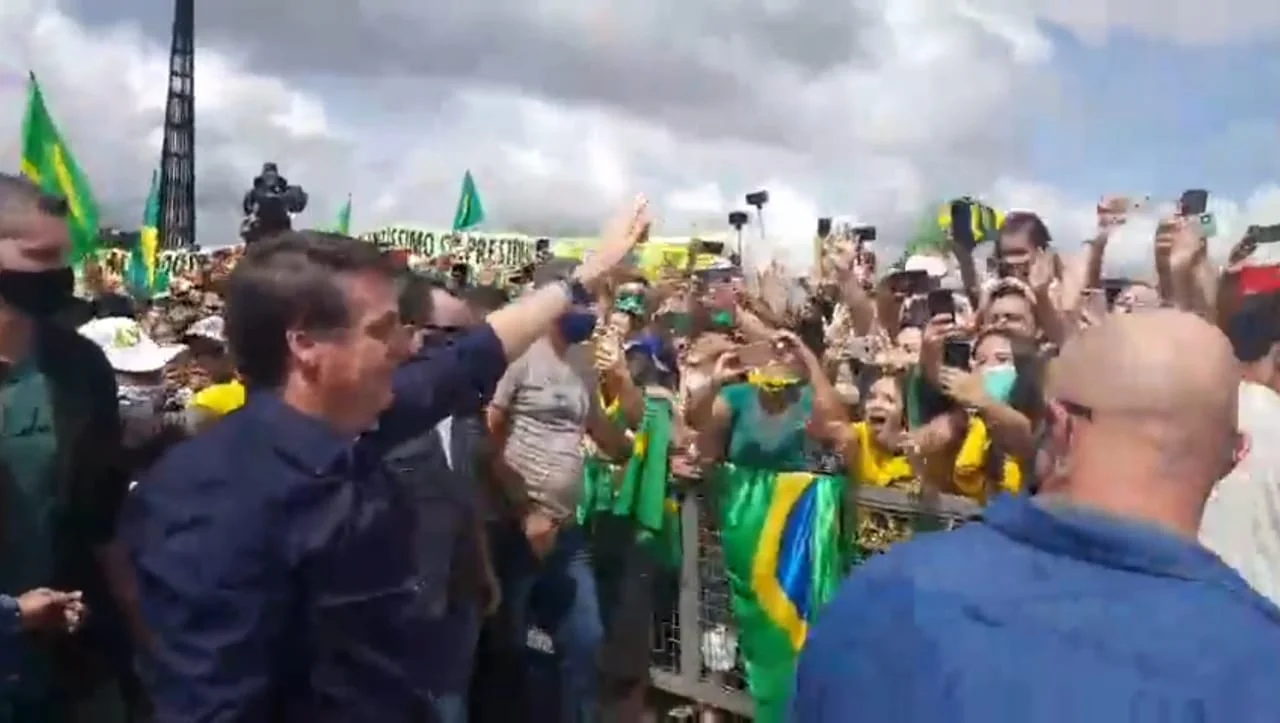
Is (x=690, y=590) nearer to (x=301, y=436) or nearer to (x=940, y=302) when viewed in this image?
(x=940, y=302)

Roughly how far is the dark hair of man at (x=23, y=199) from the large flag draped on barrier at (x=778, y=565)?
2.67m

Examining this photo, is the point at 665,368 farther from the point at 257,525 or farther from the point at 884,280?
the point at 257,525

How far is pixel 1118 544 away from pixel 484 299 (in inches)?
141

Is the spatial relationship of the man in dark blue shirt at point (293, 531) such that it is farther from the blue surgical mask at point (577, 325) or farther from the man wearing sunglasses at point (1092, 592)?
the blue surgical mask at point (577, 325)

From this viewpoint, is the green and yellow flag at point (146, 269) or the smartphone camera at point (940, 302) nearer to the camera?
the smartphone camera at point (940, 302)

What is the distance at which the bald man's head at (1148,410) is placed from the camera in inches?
75.9

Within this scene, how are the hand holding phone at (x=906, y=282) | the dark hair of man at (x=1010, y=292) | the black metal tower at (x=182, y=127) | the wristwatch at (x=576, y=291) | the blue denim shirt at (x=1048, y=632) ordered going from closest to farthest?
1. the blue denim shirt at (x=1048, y=632)
2. the wristwatch at (x=576, y=291)
3. the dark hair of man at (x=1010, y=292)
4. the hand holding phone at (x=906, y=282)
5. the black metal tower at (x=182, y=127)

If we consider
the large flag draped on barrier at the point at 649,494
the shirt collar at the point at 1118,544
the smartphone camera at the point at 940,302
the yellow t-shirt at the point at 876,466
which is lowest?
the large flag draped on barrier at the point at 649,494

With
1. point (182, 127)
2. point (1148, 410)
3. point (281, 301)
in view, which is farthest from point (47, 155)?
point (182, 127)

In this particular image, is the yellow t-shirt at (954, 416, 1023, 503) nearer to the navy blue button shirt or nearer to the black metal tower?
the navy blue button shirt

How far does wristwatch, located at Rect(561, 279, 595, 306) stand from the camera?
3615 millimetres

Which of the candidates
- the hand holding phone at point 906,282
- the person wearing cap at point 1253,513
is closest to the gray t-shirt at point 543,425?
the hand holding phone at point 906,282

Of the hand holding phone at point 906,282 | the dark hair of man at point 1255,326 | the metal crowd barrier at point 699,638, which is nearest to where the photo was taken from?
the dark hair of man at point 1255,326

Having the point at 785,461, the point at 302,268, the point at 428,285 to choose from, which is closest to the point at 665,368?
the point at 785,461
